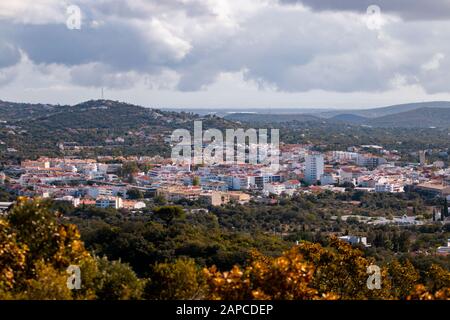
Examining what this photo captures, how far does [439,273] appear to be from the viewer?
474 inches

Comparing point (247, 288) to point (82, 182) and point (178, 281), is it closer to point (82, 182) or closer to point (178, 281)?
point (178, 281)

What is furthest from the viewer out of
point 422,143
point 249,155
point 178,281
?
point 422,143

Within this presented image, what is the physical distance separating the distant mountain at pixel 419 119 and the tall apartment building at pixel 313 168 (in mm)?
74488

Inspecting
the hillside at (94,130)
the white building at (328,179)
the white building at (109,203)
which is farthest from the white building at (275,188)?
the hillside at (94,130)

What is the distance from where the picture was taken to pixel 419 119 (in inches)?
5049

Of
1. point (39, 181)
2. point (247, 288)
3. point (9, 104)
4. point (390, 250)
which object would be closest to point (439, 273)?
point (247, 288)

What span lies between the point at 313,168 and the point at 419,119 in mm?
82383

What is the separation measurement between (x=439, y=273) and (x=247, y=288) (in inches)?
259

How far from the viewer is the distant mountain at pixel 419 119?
12425 centimetres

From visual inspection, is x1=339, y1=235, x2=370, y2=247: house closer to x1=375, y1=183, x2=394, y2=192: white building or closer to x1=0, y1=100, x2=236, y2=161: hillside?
x1=375, y1=183, x2=394, y2=192: white building

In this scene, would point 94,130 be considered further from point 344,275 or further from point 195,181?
point 344,275

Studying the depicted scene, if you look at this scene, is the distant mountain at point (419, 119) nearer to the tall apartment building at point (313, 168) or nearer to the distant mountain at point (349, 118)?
the distant mountain at point (349, 118)

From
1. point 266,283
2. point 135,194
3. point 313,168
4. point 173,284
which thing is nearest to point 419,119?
point 313,168
